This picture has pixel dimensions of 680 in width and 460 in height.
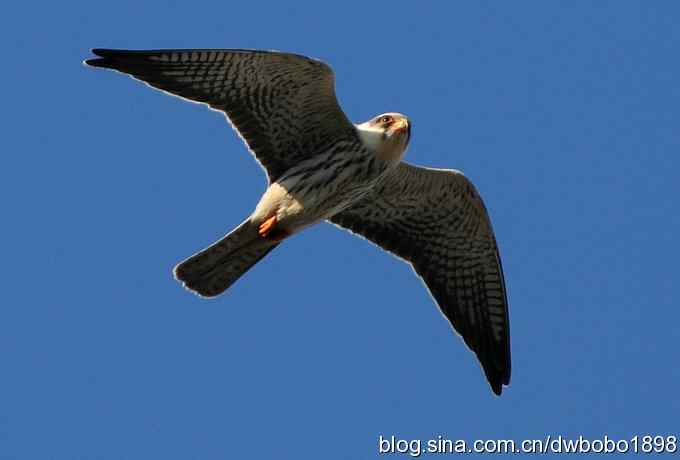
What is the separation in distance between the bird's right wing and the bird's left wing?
1257 millimetres

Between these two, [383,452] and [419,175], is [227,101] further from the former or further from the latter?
[383,452]

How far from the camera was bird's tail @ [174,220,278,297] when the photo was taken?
13211 millimetres

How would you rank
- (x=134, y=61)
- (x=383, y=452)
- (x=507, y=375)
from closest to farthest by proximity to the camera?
(x=134, y=61), (x=383, y=452), (x=507, y=375)

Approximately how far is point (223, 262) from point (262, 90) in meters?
1.75

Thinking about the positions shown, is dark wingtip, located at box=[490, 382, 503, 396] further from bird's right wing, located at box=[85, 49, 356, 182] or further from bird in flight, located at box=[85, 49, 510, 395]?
bird's right wing, located at box=[85, 49, 356, 182]

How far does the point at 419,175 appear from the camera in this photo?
13836mm

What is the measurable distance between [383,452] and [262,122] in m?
3.39

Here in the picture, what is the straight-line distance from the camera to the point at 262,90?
42.1 feet

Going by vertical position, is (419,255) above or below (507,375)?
above

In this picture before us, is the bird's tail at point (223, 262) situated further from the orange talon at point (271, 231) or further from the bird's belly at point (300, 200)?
the bird's belly at point (300, 200)

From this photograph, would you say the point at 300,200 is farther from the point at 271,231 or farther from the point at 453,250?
the point at 453,250

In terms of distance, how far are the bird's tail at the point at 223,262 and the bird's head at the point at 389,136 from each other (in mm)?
1369

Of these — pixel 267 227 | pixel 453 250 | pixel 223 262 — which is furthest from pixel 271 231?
pixel 453 250

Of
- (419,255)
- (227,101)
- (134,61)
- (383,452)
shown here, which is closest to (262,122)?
(227,101)
